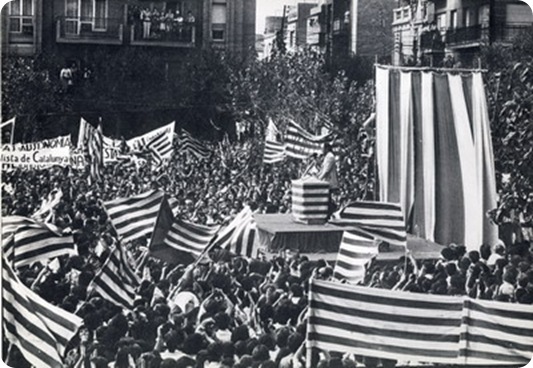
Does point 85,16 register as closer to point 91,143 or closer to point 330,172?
point 91,143

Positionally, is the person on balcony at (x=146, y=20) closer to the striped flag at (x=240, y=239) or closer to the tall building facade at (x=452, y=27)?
the striped flag at (x=240, y=239)

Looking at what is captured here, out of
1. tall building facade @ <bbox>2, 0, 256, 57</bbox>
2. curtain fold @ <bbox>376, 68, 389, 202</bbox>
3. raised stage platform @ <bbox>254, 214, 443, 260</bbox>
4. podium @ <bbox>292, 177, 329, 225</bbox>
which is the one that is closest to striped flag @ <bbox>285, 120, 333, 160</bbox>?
podium @ <bbox>292, 177, 329, 225</bbox>

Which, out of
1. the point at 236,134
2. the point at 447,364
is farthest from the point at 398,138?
the point at 447,364

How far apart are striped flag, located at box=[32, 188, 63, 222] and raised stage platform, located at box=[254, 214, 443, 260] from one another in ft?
7.93

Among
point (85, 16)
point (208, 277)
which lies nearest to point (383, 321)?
point (208, 277)

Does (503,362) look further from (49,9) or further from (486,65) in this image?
(49,9)

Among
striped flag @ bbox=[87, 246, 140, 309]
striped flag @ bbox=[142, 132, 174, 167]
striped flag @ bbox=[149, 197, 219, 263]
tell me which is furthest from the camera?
striped flag @ bbox=[142, 132, 174, 167]

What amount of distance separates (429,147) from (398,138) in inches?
15.9

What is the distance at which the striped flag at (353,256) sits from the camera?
10.1 m

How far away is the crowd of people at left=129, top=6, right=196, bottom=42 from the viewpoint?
1096 cm

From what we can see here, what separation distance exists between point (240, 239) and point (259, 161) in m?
1.55

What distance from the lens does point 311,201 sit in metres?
11.2

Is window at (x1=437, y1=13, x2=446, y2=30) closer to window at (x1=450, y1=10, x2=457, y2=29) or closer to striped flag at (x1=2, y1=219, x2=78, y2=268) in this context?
window at (x1=450, y1=10, x2=457, y2=29)

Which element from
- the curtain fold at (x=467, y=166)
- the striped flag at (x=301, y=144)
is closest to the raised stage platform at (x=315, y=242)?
the curtain fold at (x=467, y=166)
